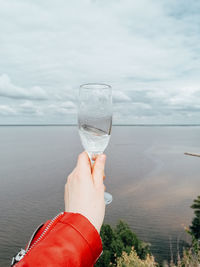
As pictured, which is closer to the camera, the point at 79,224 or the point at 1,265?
the point at 79,224

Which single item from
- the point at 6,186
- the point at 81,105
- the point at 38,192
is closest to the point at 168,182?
the point at 38,192

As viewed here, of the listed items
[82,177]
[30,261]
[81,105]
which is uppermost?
[81,105]

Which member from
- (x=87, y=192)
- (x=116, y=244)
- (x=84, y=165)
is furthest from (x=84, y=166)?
(x=116, y=244)

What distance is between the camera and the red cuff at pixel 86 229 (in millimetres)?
1025

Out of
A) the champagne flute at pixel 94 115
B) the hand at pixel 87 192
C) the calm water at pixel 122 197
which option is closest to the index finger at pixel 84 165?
the hand at pixel 87 192

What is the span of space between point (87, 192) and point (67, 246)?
386 mm

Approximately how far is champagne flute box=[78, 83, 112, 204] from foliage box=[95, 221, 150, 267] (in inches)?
684

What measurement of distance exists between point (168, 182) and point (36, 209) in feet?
102

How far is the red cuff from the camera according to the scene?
3.36ft

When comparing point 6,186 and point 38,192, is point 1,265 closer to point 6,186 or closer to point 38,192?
point 38,192

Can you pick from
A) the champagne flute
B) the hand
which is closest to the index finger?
the hand

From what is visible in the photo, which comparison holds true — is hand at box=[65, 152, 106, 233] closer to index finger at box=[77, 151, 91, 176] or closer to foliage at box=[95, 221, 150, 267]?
index finger at box=[77, 151, 91, 176]

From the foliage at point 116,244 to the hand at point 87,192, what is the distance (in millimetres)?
17615

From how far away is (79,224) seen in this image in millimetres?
1054
